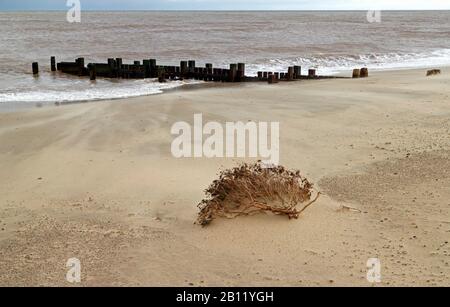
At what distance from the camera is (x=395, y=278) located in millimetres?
4418

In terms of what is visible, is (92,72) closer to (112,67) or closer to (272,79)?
(112,67)

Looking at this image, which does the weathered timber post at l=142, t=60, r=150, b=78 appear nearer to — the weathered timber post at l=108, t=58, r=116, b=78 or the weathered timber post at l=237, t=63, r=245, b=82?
the weathered timber post at l=108, t=58, r=116, b=78

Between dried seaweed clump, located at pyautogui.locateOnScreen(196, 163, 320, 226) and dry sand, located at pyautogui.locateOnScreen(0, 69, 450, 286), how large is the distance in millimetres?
119

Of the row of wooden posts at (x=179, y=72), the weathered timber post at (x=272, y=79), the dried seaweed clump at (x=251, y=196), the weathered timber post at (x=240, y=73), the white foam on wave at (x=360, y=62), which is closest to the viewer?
the dried seaweed clump at (x=251, y=196)

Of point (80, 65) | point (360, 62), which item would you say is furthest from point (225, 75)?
point (360, 62)

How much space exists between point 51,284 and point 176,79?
18223 millimetres

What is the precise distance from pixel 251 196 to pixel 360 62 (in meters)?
26.6

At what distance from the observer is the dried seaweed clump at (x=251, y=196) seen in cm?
560

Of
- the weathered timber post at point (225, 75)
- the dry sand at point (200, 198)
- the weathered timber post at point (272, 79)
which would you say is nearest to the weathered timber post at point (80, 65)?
the weathered timber post at point (225, 75)

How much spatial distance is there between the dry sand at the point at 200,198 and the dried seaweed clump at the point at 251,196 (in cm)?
12

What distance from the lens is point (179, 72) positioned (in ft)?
73.2

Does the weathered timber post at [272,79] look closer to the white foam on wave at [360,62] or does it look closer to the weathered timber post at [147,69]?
the white foam on wave at [360,62]

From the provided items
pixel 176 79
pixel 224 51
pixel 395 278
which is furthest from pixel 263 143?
pixel 224 51

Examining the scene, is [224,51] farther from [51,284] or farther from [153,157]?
[51,284]
